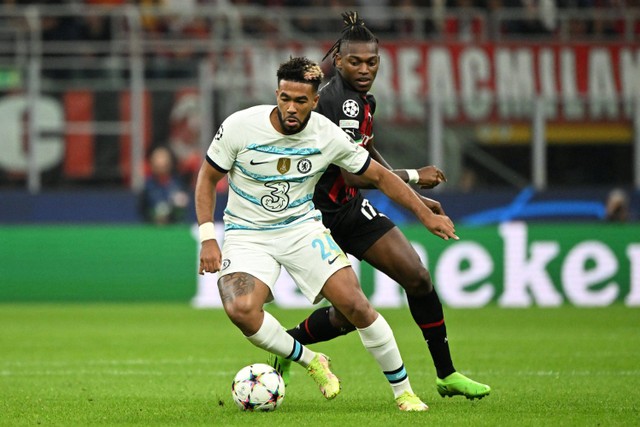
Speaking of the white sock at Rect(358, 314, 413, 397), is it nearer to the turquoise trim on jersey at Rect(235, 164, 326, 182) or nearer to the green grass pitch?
the green grass pitch

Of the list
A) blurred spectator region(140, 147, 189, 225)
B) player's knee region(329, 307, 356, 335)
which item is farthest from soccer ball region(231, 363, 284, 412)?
blurred spectator region(140, 147, 189, 225)

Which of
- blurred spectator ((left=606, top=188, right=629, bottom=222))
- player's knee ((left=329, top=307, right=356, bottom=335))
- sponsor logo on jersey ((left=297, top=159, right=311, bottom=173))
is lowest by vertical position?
blurred spectator ((left=606, top=188, right=629, bottom=222))

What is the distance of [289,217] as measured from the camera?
8.08 m

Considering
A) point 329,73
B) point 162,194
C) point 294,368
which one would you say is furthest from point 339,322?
point 162,194

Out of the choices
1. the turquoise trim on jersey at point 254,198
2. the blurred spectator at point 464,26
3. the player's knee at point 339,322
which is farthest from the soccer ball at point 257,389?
the blurred spectator at point 464,26

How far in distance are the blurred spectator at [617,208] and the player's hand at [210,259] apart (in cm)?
1321

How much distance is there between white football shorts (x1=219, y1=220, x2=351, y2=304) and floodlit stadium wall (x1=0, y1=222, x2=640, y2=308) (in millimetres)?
9389

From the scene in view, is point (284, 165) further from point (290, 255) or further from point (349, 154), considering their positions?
point (290, 255)

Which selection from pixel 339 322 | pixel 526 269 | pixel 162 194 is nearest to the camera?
pixel 339 322

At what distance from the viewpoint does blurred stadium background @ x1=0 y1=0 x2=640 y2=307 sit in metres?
20.0

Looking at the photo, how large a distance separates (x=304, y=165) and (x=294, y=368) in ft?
12.6

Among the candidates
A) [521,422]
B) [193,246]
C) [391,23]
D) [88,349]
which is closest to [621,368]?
[521,422]

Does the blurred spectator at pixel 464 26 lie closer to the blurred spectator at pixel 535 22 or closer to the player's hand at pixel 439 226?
the blurred spectator at pixel 535 22

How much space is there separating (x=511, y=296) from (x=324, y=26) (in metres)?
5.99
